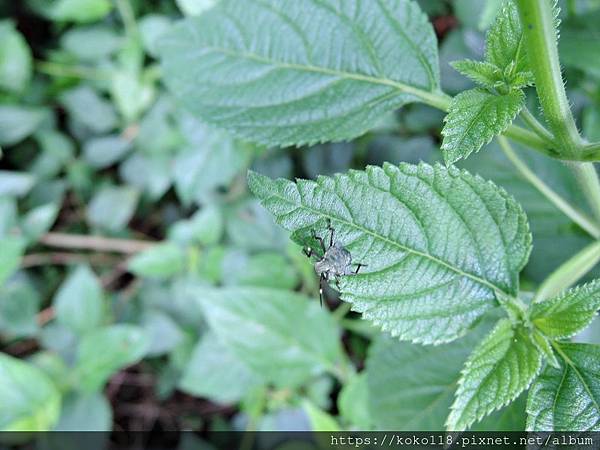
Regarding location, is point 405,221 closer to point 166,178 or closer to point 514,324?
point 514,324

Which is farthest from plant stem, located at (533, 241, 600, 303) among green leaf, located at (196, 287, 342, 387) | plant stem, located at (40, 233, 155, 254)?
plant stem, located at (40, 233, 155, 254)

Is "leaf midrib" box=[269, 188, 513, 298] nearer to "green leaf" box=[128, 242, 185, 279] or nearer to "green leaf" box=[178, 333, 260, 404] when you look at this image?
"green leaf" box=[178, 333, 260, 404]

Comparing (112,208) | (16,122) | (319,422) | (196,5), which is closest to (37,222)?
(112,208)

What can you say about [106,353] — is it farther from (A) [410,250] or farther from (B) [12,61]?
(A) [410,250]

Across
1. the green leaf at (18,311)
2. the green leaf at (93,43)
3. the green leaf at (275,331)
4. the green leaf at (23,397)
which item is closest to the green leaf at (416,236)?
the green leaf at (275,331)

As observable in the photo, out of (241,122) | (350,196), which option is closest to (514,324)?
(350,196)

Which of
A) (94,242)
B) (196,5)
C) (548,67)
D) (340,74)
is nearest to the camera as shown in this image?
(548,67)
